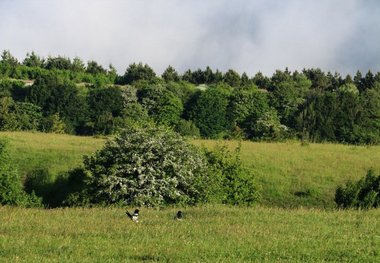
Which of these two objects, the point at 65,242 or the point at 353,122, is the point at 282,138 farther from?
the point at 65,242

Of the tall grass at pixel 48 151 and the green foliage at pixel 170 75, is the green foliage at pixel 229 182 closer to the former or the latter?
the tall grass at pixel 48 151

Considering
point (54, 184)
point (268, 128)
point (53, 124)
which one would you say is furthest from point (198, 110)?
point (54, 184)

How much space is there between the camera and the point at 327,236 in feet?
57.6

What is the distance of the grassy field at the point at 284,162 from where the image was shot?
4195cm

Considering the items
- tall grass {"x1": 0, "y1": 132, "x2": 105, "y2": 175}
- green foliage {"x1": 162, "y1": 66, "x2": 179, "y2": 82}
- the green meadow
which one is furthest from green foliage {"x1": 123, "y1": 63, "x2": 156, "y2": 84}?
the green meadow

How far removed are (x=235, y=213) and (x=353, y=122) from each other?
249 feet

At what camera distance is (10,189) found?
115 feet

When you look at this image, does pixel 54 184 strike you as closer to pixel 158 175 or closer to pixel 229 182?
pixel 158 175

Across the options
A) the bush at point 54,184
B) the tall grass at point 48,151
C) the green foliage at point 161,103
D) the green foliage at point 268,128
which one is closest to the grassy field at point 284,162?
the tall grass at point 48,151

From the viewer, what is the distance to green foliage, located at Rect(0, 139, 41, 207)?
34.5m

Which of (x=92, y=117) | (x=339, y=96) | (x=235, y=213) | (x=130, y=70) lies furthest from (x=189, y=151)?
(x=130, y=70)

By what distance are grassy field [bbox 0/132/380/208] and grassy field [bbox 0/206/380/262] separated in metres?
17.7

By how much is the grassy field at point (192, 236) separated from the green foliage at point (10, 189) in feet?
37.3

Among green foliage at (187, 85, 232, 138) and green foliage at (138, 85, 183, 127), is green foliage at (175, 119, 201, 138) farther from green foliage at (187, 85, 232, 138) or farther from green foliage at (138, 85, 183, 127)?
green foliage at (187, 85, 232, 138)
